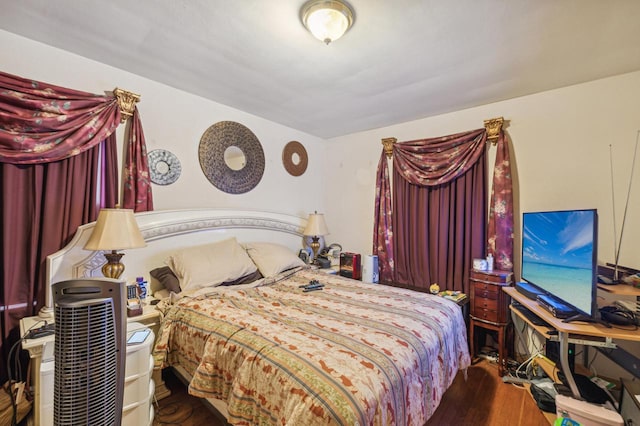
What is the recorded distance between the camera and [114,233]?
1685 millimetres

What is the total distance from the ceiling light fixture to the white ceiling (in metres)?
0.06

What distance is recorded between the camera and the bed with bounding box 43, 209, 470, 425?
3.69ft

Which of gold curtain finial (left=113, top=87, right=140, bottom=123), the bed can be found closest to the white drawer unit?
the bed

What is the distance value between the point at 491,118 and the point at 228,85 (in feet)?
8.68

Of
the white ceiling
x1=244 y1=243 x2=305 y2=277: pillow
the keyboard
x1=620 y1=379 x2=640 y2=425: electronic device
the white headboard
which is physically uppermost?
the white ceiling

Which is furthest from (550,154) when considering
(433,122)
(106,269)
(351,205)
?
(106,269)

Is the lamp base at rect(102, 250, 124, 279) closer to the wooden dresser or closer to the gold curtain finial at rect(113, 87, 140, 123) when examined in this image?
the gold curtain finial at rect(113, 87, 140, 123)

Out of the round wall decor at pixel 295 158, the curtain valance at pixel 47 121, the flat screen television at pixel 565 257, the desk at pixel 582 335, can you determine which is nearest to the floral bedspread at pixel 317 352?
the desk at pixel 582 335

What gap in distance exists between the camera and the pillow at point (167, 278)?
6.86 ft

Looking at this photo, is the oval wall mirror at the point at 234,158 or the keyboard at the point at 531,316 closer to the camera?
the keyboard at the point at 531,316

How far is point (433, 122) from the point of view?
312 cm

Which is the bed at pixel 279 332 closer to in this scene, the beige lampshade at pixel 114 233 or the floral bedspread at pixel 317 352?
the floral bedspread at pixel 317 352

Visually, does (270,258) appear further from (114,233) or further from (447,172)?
(447,172)

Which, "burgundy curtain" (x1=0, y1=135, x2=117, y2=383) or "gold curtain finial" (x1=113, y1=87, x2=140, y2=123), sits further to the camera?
"gold curtain finial" (x1=113, y1=87, x2=140, y2=123)
